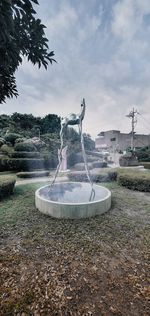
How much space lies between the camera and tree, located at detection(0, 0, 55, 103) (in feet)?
6.06

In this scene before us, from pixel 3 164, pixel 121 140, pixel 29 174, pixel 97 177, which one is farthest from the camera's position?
pixel 121 140

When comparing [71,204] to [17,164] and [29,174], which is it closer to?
[29,174]

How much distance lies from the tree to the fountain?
261cm

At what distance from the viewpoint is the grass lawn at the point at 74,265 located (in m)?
1.91

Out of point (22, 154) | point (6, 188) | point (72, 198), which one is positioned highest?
point (22, 154)

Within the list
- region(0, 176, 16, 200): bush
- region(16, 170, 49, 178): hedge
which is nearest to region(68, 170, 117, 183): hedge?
region(16, 170, 49, 178): hedge

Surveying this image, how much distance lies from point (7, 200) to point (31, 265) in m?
3.40

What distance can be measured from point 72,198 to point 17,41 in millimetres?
4278

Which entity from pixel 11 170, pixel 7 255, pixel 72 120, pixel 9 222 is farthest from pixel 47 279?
pixel 11 170

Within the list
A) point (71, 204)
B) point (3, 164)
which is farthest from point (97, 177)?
point (3, 164)

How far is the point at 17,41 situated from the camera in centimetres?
254

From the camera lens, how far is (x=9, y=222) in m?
3.86

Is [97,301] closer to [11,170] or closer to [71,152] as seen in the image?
[11,170]

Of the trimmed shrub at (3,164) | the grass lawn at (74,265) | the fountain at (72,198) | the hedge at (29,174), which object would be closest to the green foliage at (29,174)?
the hedge at (29,174)
